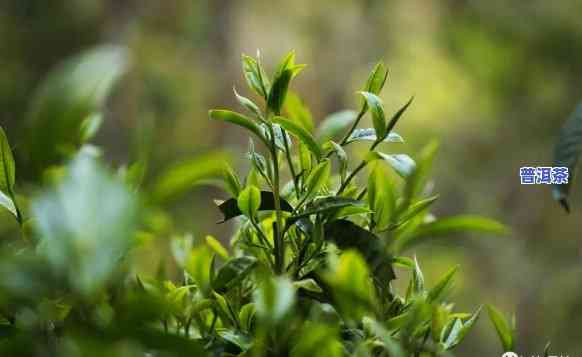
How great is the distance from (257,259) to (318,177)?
46mm

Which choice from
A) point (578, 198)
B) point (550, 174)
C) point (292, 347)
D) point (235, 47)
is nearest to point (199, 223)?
point (235, 47)

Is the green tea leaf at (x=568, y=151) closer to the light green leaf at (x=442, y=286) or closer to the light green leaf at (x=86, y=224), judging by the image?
the light green leaf at (x=442, y=286)

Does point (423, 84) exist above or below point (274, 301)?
below

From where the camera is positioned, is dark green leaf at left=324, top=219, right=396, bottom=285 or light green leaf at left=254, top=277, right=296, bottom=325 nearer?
light green leaf at left=254, top=277, right=296, bottom=325

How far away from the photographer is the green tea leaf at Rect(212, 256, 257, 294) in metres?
0.31

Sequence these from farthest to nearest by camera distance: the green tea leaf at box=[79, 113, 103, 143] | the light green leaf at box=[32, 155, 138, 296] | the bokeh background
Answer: the bokeh background → the green tea leaf at box=[79, 113, 103, 143] → the light green leaf at box=[32, 155, 138, 296]

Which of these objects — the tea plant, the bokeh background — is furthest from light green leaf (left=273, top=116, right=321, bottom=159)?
the bokeh background

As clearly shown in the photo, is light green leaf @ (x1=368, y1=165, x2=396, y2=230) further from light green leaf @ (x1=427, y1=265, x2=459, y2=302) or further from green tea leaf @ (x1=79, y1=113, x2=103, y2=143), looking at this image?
green tea leaf @ (x1=79, y1=113, x2=103, y2=143)

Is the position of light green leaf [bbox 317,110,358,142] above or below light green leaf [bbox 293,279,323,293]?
above

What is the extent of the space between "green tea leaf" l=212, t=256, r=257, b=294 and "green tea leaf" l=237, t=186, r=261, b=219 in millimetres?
21

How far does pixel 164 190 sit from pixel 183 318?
4.1 inches

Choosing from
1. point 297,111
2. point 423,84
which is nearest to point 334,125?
point 297,111

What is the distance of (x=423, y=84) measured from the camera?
2.83m

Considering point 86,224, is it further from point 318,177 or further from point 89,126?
point 89,126
